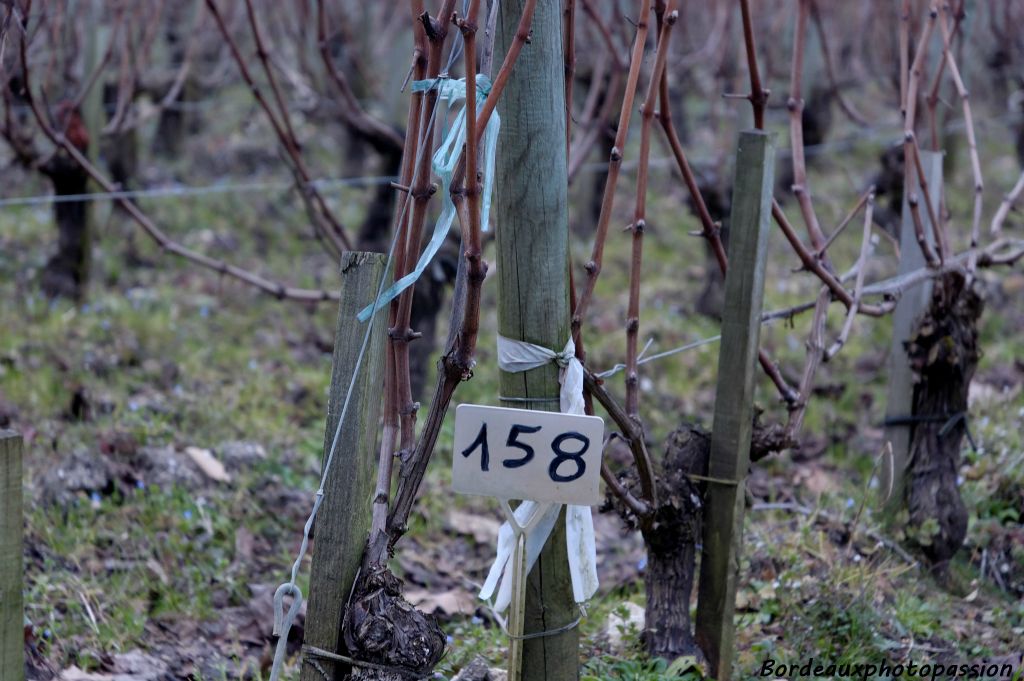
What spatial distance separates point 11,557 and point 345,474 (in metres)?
0.58

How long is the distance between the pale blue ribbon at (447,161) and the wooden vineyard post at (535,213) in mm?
43

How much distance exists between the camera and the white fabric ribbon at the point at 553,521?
1891 mm

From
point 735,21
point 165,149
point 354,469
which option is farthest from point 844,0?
point 354,469

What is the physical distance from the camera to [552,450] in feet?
5.88

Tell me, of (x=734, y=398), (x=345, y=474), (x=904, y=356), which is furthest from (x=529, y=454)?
(x=904, y=356)

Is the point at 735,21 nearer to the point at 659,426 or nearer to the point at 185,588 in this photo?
the point at 659,426

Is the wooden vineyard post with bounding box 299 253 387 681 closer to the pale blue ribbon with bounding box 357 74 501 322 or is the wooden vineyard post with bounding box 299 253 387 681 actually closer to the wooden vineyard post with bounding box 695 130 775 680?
the pale blue ribbon with bounding box 357 74 501 322

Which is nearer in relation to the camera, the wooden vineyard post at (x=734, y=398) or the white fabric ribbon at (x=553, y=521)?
Answer: the white fabric ribbon at (x=553, y=521)

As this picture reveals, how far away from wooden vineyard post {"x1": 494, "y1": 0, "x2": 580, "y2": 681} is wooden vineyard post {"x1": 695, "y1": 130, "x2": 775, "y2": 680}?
523 millimetres

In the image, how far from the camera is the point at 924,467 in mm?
3209

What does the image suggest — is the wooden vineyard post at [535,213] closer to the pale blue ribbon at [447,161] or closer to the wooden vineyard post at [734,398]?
the pale blue ribbon at [447,161]

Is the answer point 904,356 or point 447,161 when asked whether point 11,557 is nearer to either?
point 447,161

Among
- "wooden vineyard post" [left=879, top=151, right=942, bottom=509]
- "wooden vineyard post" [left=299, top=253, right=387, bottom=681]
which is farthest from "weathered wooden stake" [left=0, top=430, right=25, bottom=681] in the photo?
"wooden vineyard post" [left=879, top=151, right=942, bottom=509]

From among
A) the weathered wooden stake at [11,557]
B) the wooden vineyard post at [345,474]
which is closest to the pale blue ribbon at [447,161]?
the wooden vineyard post at [345,474]
